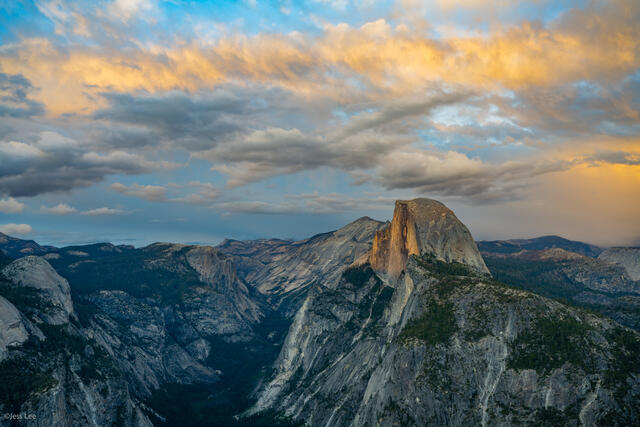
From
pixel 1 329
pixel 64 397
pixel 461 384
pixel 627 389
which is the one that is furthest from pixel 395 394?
pixel 1 329

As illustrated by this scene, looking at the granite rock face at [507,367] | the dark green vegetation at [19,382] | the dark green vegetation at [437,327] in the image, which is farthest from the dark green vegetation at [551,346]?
the dark green vegetation at [19,382]

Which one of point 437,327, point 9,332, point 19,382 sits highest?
point 9,332

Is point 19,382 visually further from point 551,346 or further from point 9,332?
point 551,346

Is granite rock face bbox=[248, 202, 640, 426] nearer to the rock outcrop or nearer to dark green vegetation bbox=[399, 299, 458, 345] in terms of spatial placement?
dark green vegetation bbox=[399, 299, 458, 345]

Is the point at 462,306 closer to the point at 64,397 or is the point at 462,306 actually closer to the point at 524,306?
the point at 524,306

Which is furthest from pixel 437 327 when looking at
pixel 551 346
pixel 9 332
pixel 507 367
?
pixel 9 332

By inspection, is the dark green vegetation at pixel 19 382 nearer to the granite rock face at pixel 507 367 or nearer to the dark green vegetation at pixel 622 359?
the granite rock face at pixel 507 367

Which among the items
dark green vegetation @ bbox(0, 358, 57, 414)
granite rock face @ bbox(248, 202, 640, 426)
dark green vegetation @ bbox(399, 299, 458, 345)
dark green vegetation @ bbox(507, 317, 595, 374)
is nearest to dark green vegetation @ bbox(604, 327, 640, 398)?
granite rock face @ bbox(248, 202, 640, 426)
